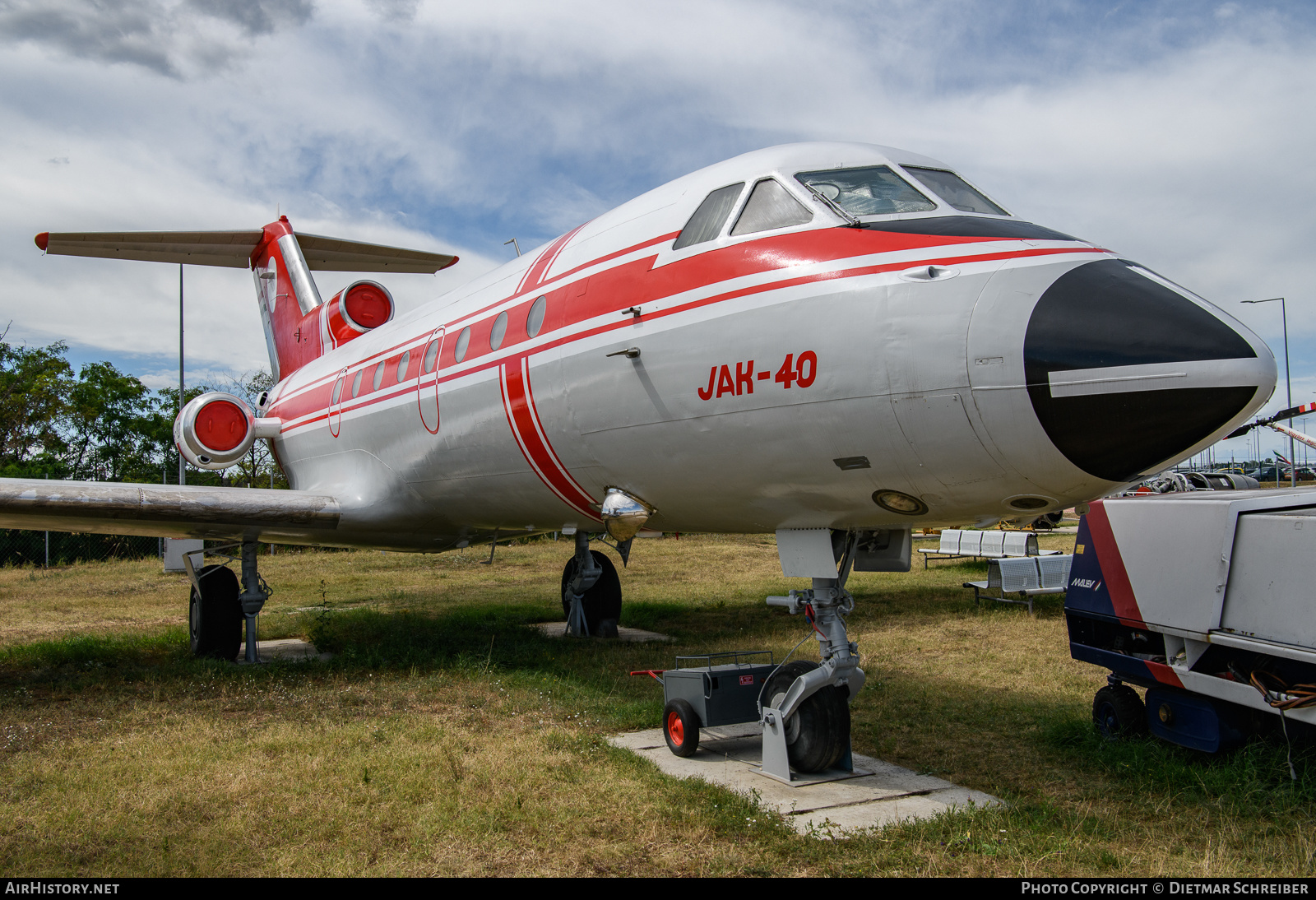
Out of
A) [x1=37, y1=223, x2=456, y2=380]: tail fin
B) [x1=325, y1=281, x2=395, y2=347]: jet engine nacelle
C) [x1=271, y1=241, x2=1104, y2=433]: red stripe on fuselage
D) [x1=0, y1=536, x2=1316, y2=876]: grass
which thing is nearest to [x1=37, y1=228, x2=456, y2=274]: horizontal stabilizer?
[x1=37, y1=223, x2=456, y2=380]: tail fin

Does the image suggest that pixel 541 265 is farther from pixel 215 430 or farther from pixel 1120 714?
pixel 215 430

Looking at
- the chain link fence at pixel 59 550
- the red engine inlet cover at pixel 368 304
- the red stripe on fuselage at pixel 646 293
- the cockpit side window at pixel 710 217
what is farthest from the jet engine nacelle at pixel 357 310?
the chain link fence at pixel 59 550

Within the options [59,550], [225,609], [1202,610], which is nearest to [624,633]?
[225,609]

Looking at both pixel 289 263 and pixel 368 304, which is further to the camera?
pixel 289 263

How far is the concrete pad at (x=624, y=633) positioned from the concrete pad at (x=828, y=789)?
490 cm

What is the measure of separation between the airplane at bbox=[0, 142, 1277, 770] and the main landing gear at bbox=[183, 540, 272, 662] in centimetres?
111

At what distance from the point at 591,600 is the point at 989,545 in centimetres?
928

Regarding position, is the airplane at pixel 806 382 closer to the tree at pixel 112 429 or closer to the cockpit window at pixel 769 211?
the cockpit window at pixel 769 211

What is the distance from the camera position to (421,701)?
7312 millimetres

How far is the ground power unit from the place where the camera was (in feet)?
14.9

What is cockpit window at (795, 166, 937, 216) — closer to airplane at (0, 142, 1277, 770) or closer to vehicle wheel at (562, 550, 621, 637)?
airplane at (0, 142, 1277, 770)

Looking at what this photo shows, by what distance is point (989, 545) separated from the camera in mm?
17297

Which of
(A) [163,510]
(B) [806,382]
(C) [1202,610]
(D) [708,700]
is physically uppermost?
(B) [806,382]
